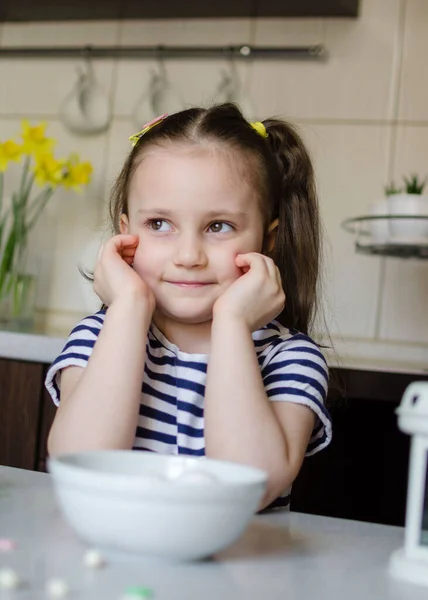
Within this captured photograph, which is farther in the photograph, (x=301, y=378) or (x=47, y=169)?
(x=47, y=169)

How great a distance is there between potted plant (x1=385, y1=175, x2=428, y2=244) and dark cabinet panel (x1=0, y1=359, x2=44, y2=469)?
0.79m

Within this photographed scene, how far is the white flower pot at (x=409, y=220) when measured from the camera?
5.67 ft

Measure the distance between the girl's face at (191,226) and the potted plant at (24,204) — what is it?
106cm

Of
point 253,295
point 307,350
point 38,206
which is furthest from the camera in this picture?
point 38,206

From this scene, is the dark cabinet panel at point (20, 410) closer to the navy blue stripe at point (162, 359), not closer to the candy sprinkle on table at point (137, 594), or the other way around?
the navy blue stripe at point (162, 359)

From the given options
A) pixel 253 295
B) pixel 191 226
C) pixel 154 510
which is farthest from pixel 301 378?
pixel 154 510

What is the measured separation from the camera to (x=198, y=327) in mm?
1056

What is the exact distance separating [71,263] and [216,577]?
5.95 ft

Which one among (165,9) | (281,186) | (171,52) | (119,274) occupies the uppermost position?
(165,9)

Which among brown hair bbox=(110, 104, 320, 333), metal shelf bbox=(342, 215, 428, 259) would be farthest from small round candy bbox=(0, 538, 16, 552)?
metal shelf bbox=(342, 215, 428, 259)

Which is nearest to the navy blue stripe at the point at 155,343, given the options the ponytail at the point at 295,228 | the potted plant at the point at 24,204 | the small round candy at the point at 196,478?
the ponytail at the point at 295,228

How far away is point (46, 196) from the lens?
2.21 metres

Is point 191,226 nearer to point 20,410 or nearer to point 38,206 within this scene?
point 20,410

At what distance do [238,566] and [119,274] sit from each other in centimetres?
49
